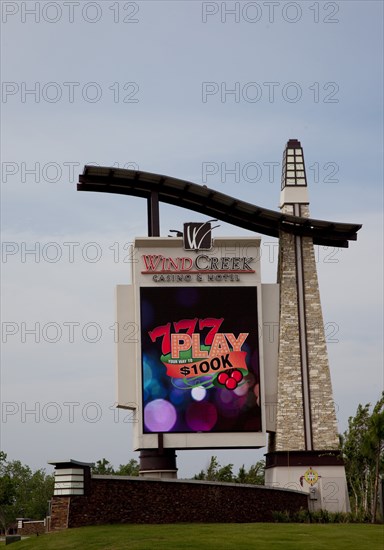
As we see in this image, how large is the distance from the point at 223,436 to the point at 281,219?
14469 millimetres

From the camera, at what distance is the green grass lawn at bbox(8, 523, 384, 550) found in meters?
38.8

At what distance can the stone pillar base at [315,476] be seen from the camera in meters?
62.4

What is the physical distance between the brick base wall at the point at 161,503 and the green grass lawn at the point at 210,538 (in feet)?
4.23

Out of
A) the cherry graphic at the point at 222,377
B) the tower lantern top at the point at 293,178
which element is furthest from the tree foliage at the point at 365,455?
the tower lantern top at the point at 293,178

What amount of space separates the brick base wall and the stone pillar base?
8016 millimetres

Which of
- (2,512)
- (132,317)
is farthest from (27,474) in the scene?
(132,317)

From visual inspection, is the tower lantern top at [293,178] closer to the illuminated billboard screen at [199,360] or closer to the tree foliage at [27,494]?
the illuminated billboard screen at [199,360]

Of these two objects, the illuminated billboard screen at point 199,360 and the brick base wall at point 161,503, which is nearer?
the brick base wall at point 161,503

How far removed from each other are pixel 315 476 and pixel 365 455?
516 cm

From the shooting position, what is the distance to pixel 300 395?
64.8 m

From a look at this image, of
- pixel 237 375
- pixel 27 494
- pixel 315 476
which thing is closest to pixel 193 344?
pixel 237 375

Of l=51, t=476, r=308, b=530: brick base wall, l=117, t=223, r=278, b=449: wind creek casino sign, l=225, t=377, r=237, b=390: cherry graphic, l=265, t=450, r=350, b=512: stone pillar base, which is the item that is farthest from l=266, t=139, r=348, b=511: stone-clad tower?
l=51, t=476, r=308, b=530: brick base wall

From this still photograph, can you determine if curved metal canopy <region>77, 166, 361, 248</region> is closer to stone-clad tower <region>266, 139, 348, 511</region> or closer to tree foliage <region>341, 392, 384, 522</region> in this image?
stone-clad tower <region>266, 139, 348, 511</region>

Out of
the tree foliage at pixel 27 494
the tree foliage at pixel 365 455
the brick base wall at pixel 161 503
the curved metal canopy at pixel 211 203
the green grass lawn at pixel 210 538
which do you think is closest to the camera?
the green grass lawn at pixel 210 538
